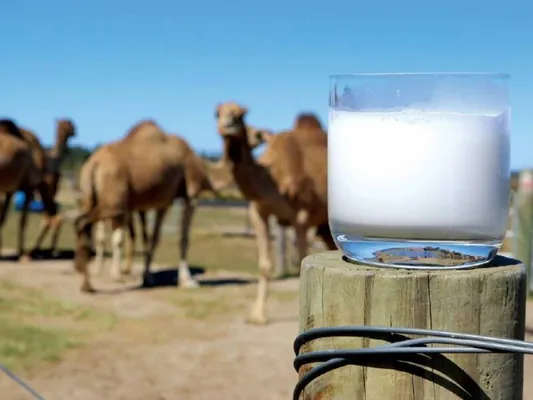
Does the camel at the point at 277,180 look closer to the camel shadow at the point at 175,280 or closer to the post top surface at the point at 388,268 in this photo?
the camel shadow at the point at 175,280

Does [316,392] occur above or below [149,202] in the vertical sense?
above

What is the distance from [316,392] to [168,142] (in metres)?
9.36

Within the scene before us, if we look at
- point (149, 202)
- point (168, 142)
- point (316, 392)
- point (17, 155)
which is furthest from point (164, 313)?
point (316, 392)

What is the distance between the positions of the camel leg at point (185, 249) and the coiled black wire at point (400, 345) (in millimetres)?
9040

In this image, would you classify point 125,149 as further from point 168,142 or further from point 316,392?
point 316,392

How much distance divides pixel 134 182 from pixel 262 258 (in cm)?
276

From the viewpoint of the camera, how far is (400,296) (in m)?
1.31

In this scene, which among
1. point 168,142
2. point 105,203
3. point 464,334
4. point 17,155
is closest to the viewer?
point 464,334

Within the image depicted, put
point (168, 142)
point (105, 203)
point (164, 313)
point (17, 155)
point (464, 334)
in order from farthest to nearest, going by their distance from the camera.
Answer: point (17, 155), point (168, 142), point (105, 203), point (164, 313), point (464, 334)

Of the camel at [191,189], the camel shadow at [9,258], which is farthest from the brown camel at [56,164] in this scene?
the camel at [191,189]

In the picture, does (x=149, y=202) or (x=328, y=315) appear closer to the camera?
(x=328, y=315)

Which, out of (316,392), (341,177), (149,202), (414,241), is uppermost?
(341,177)

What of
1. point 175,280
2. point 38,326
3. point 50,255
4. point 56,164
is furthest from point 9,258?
point 38,326

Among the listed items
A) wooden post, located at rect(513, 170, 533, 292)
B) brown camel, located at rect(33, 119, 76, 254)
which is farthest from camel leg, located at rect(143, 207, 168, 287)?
wooden post, located at rect(513, 170, 533, 292)
